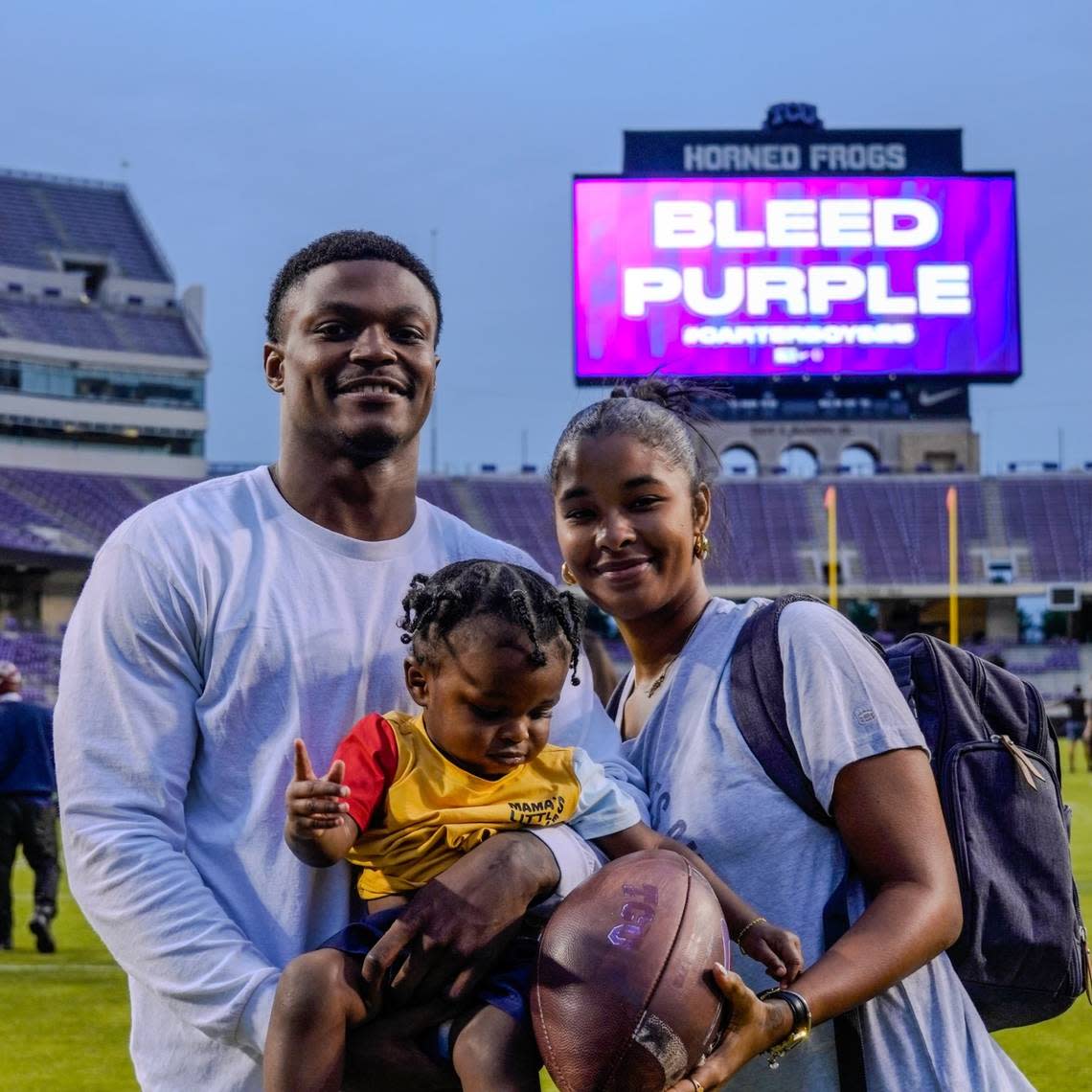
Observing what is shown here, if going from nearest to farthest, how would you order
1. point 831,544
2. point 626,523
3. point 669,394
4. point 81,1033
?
1. point 626,523
2. point 669,394
3. point 81,1033
4. point 831,544

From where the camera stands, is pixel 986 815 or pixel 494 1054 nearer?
pixel 494 1054

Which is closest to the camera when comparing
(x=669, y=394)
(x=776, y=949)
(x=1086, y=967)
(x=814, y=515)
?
(x=776, y=949)

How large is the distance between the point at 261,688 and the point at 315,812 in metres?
0.31

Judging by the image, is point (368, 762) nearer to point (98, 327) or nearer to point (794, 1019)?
point (794, 1019)

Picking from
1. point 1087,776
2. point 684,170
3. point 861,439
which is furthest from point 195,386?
point 1087,776

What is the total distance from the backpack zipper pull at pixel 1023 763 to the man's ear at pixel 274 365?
54.7 inches

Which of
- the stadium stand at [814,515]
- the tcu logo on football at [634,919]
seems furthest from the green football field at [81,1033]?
the stadium stand at [814,515]

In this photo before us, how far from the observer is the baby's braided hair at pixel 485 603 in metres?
2.49

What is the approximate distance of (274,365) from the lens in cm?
280

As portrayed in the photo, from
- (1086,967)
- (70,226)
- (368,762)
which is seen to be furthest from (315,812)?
(70,226)

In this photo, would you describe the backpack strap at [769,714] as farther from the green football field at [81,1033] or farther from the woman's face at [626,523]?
the green football field at [81,1033]

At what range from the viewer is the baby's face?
246 centimetres

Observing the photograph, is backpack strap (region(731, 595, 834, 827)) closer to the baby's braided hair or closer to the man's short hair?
the baby's braided hair

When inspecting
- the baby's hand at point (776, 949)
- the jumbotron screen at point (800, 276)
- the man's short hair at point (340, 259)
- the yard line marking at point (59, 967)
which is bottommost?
the yard line marking at point (59, 967)
